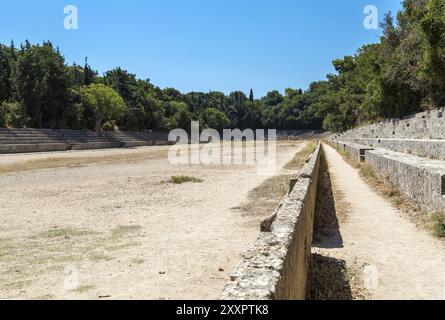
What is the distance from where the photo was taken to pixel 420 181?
988 cm

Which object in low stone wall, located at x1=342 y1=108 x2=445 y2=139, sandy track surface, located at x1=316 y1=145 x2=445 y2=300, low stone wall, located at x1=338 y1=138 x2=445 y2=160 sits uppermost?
low stone wall, located at x1=342 y1=108 x2=445 y2=139

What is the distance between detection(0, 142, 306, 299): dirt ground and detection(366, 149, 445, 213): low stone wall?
3.72 m

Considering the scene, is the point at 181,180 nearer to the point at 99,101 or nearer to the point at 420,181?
the point at 420,181

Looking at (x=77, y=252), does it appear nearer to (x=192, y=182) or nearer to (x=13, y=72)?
(x=192, y=182)

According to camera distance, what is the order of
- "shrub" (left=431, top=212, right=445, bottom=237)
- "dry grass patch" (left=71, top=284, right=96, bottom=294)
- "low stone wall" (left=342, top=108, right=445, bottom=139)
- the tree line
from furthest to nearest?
the tree line
"low stone wall" (left=342, top=108, right=445, bottom=139)
"shrub" (left=431, top=212, right=445, bottom=237)
"dry grass patch" (left=71, top=284, right=96, bottom=294)

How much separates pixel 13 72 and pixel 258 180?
2027 inches

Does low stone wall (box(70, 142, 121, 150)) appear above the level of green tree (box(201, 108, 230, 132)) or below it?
below

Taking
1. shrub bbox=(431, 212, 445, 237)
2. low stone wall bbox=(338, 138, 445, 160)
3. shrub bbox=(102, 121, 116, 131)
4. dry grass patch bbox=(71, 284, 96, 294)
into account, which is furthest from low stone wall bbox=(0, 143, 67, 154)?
shrub bbox=(431, 212, 445, 237)

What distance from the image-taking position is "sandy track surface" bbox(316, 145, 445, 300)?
556 cm

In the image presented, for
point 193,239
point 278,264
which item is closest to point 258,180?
point 193,239

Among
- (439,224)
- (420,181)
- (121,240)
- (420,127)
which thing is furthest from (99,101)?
(439,224)

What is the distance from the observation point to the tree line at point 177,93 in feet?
91.7

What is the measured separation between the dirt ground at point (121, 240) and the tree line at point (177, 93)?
1642 cm

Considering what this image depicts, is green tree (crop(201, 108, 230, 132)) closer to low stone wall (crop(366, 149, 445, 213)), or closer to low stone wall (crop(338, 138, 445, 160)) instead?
low stone wall (crop(338, 138, 445, 160))
